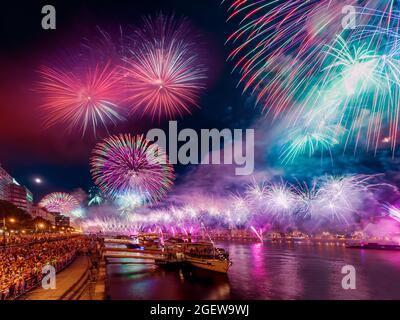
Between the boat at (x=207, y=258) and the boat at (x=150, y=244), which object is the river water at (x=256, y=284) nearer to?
the boat at (x=207, y=258)

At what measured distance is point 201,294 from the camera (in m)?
36.5

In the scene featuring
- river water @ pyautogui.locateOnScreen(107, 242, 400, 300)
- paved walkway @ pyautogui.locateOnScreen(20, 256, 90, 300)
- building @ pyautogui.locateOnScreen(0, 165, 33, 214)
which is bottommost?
river water @ pyautogui.locateOnScreen(107, 242, 400, 300)

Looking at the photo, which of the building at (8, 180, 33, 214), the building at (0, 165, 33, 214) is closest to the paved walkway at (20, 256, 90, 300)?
the building at (0, 165, 33, 214)

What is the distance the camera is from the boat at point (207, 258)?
47.0 meters

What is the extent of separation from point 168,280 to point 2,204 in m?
55.6

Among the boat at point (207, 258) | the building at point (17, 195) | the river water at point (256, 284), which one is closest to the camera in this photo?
the river water at point (256, 284)

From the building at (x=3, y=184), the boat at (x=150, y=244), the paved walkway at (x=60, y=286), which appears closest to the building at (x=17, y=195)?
the building at (x=3, y=184)

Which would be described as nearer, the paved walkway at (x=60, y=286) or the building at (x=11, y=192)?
the paved walkway at (x=60, y=286)

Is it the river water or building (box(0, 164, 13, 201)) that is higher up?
building (box(0, 164, 13, 201))

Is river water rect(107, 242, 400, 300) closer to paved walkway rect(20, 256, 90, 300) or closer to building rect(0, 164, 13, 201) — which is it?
paved walkway rect(20, 256, 90, 300)

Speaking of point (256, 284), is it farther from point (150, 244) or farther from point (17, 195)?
point (17, 195)

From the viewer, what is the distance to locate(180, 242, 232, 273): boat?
47031 mm

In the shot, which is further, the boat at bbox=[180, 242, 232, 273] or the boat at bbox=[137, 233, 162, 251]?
the boat at bbox=[137, 233, 162, 251]
